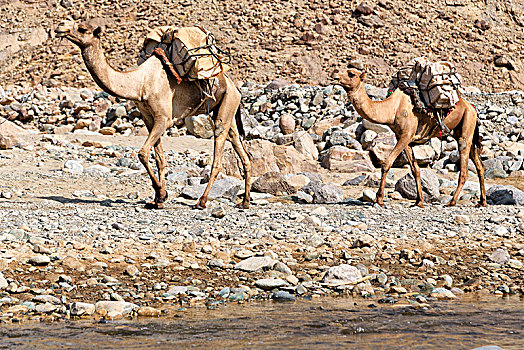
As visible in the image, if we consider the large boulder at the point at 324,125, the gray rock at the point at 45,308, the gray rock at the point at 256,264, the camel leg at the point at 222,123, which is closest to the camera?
the gray rock at the point at 45,308

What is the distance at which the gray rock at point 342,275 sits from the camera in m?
7.05

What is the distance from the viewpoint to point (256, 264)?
727cm

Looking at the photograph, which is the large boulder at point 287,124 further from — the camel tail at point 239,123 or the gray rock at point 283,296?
the gray rock at point 283,296

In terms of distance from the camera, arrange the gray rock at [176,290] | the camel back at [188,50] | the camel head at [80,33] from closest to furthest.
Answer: the gray rock at [176,290] < the camel head at [80,33] < the camel back at [188,50]

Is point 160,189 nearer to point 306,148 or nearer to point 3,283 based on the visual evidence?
point 3,283

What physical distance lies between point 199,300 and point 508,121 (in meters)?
21.6

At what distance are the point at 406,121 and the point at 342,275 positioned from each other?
5642 millimetres

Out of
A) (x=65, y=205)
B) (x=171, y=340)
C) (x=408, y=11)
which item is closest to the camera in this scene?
(x=171, y=340)

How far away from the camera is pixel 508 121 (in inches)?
990

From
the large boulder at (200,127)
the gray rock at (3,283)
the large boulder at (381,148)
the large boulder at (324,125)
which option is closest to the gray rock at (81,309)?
the gray rock at (3,283)

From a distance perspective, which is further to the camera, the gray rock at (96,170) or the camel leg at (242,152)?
the gray rock at (96,170)

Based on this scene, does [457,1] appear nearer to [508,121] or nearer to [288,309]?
[508,121]

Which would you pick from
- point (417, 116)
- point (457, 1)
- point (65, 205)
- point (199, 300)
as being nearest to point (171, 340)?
point (199, 300)

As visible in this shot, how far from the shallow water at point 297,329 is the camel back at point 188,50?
508cm
